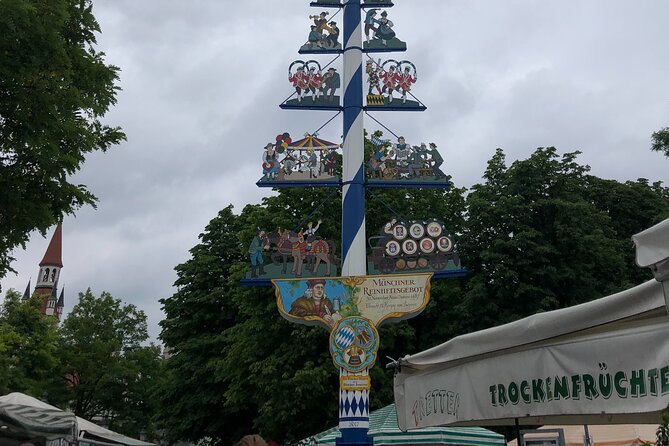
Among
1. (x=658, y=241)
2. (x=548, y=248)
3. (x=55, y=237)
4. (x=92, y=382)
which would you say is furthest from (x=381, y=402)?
(x=55, y=237)

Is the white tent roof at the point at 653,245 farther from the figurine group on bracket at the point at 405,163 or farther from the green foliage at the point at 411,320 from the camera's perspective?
the green foliage at the point at 411,320

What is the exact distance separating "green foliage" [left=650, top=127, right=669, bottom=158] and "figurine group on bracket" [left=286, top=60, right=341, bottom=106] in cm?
839

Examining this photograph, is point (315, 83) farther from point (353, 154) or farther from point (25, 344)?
point (25, 344)

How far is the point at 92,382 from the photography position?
125 feet

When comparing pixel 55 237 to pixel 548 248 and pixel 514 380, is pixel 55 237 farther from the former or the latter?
pixel 514 380

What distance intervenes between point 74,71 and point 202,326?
19.5m

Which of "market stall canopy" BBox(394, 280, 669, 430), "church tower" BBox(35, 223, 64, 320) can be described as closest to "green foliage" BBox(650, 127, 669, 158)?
"market stall canopy" BBox(394, 280, 669, 430)

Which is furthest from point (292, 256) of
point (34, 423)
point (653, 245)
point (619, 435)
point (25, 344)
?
point (25, 344)

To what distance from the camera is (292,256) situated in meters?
15.1

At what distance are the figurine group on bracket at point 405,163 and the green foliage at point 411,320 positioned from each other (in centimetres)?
302

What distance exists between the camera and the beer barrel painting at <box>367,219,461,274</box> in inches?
574

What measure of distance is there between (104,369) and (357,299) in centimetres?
2806

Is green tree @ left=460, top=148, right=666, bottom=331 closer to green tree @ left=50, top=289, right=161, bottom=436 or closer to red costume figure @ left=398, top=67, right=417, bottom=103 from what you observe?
red costume figure @ left=398, top=67, right=417, bottom=103

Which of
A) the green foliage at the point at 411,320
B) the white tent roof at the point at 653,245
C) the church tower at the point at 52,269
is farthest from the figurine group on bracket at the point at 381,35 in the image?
the church tower at the point at 52,269
